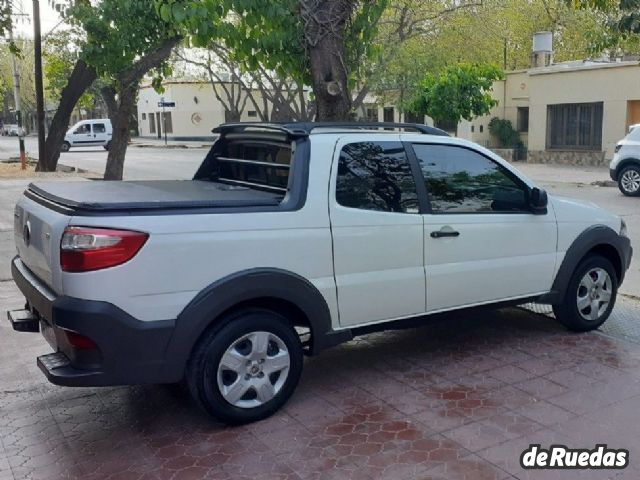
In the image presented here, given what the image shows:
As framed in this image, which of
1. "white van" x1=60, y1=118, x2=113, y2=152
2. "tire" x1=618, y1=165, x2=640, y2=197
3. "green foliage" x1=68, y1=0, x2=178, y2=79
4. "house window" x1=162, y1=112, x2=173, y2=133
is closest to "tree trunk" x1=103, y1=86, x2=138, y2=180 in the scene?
"green foliage" x1=68, y1=0, x2=178, y2=79

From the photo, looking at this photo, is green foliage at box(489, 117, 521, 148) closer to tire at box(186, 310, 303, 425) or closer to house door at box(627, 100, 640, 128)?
house door at box(627, 100, 640, 128)

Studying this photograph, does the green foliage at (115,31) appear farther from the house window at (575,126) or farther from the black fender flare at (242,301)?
the house window at (575,126)

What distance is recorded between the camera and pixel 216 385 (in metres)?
4.11

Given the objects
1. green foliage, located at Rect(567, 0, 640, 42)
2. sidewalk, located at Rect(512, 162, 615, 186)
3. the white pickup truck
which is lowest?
sidewalk, located at Rect(512, 162, 615, 186)

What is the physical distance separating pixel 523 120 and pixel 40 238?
29904mm

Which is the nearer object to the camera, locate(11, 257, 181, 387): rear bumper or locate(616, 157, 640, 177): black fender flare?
locate(11, 257, 181, 387): rear bumper

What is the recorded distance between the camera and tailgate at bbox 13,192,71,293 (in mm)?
3832

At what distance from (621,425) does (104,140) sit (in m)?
43.4

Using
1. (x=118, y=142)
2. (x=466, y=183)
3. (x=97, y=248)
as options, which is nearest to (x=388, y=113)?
(x=118, y=142)

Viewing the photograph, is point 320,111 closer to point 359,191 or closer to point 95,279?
point 359,191

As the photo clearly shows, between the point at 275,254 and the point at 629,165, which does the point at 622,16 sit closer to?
the point at 275,254

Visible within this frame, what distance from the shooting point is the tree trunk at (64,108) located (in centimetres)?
2284

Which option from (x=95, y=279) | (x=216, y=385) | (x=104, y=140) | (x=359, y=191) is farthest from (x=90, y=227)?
(x=104, y=140)

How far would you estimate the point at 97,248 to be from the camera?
3.70 metres
